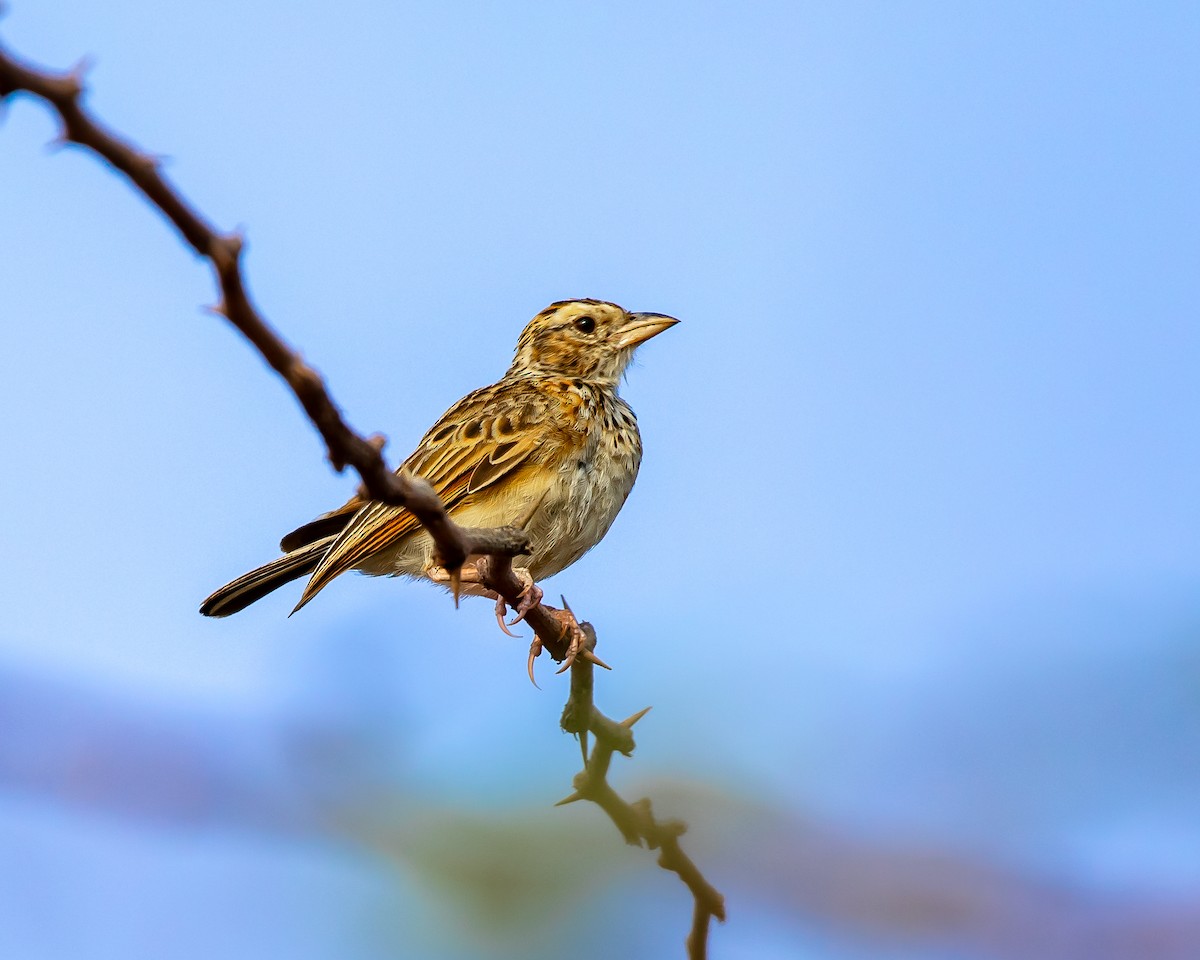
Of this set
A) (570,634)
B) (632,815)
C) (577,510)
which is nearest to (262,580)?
(577,510)

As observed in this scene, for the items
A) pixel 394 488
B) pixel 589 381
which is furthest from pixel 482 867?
pixel 589 381

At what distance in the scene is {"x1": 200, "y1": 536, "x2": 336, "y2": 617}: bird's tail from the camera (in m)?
6.75

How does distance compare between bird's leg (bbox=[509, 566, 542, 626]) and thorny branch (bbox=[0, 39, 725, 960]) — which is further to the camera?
bird's leg (bbox=[509, 566, 542, 626])

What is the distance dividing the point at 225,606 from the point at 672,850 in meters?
4.27

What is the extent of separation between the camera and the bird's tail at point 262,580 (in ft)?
22.1

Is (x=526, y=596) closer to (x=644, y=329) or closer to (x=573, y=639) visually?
(x=573, y=639)

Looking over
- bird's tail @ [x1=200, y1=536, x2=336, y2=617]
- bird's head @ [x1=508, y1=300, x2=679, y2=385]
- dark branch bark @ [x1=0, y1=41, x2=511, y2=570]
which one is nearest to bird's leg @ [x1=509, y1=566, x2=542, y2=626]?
dark branch bark @ [x1=0, y1=41, x2=511, y2=570]

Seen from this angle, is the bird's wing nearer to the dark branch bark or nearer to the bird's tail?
the bird's tail

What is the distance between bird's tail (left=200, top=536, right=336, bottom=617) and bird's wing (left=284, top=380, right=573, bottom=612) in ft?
0.70

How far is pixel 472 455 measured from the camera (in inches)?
271

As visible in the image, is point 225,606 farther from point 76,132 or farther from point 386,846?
point 76,132

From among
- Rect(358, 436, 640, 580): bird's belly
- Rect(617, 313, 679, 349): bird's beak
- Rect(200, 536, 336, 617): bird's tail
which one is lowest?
Rect(200, 536, 336, 617): bird's tail

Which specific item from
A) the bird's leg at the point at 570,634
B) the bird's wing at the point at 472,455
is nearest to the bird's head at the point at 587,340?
the bird's wing at the point at 472,455

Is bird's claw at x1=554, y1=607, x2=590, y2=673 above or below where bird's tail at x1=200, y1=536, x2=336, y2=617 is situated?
below
